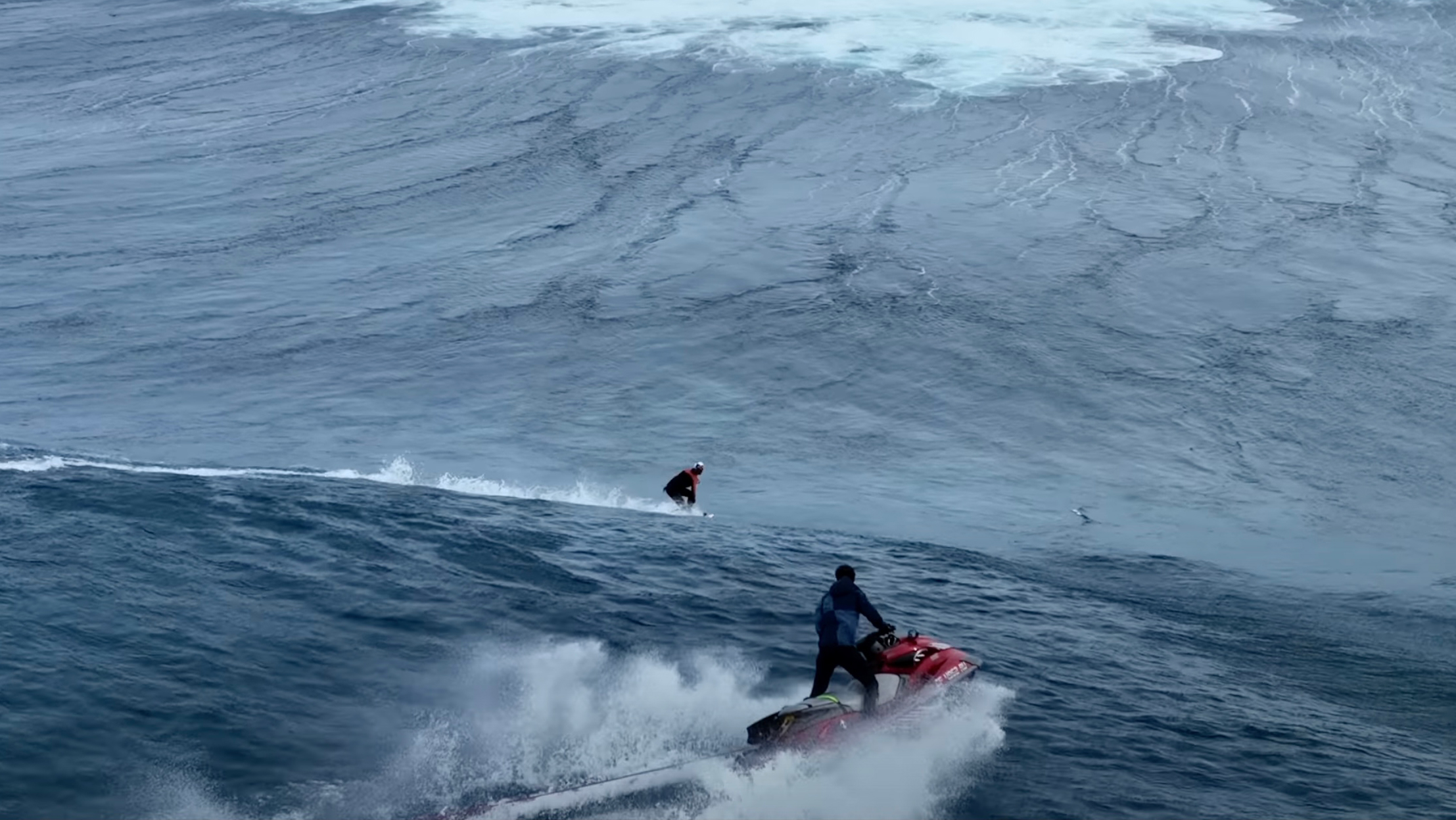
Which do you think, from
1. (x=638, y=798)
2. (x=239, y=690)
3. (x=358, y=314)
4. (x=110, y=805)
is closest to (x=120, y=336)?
(x=358, y=314)

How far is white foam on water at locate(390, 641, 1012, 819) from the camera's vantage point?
55.4ft

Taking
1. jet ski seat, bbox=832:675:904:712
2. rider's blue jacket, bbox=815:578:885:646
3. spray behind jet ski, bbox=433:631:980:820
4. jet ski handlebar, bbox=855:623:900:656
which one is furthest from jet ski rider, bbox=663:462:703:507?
rider's blue jacket, bbox=815:578:885:646

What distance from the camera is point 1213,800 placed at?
17828 millimetres

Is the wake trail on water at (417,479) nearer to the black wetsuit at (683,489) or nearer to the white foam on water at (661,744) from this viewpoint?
the black wetsuit at (683,489)

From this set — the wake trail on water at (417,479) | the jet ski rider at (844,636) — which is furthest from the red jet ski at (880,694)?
the wake trail on water at (417,479)

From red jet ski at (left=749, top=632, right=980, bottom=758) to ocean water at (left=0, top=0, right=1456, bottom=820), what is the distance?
0.33 m

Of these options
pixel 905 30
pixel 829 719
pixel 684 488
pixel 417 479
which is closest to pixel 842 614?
pixel 829 719

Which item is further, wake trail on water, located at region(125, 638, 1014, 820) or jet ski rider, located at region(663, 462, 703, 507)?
jet ski rider, located at region(663, 462, 703, 507)

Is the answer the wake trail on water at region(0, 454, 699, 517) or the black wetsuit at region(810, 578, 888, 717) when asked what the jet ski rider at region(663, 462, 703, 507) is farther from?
the black wetsuit at region(810, 578, 888, 717)

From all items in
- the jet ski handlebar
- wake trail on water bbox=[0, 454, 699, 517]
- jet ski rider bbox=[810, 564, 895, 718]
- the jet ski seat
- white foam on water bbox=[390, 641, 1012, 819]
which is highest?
jet ski rider bbox=[810, 564, 895, 718]

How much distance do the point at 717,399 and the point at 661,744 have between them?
61.2 feet

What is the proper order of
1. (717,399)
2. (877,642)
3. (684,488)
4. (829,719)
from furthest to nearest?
(717,399) → (684,488) → (877,642) → (829,719)

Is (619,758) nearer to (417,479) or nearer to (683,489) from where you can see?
(683,489)

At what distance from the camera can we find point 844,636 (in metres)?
18.4
